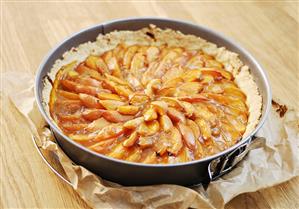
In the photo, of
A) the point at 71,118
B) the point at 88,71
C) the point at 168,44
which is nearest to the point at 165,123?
the point at 71,118

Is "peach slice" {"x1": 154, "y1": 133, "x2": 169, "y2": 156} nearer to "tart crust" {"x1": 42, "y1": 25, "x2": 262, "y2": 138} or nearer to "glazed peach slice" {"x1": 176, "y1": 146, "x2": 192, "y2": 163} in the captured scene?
"glazed peach slice" {"x1": 176, "y1": 146, "x2": 192, "y2": 163}

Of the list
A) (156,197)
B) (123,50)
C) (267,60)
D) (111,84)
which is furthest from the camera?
(267,60)

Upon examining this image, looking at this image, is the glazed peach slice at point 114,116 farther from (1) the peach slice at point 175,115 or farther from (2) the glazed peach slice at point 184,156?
(2) the glazed peach slice at point 184,156

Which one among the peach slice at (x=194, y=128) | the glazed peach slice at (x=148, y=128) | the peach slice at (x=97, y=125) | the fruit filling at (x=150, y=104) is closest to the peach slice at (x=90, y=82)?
the fruit filling at (x=150, y=104)

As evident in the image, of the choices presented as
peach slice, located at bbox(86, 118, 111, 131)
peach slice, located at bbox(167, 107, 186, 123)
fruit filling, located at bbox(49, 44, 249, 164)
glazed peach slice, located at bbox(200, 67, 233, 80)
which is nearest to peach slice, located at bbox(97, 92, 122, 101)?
fruit filling, located at bbox(49, 44, 249, 164)

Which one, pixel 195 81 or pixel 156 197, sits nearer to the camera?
pixel 156 197

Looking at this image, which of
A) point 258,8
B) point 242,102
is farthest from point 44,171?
point 258,8

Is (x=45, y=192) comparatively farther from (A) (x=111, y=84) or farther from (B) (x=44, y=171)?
(A) (x=111, y=84)
